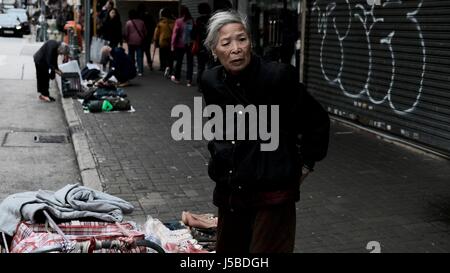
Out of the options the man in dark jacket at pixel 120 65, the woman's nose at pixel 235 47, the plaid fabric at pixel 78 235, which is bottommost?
the plaid fabric at pixel 78 235

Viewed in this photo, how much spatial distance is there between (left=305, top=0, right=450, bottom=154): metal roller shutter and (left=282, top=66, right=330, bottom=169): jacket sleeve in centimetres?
495

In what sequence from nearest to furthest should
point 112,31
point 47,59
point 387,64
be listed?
point 387,64 < point 47,59 < point 112,31

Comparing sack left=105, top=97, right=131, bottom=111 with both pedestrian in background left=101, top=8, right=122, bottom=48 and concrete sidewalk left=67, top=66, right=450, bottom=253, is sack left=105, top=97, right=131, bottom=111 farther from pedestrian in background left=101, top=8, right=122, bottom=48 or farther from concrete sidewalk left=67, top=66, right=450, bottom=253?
pedestrian in background left=101, top=8, right=122, bottom=48

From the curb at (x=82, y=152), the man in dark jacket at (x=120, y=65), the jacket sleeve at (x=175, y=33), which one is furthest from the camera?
the jacket sleeve at (x=175, y=33)

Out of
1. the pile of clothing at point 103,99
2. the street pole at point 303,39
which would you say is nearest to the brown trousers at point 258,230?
the pile of clothing at point 103,99

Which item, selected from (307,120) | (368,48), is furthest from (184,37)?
(307,120)

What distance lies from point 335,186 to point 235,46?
3815 millimetres

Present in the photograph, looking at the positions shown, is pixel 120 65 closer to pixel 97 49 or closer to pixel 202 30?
pixel 202 30

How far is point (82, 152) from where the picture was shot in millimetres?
7910

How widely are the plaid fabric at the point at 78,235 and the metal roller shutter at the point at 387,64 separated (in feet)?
16.4

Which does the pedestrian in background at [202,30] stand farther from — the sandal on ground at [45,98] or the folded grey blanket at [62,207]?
the folded grey blanket at [62,207]

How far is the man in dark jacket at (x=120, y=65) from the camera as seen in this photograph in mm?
13422

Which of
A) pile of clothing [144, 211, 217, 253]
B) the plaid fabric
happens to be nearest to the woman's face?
the plaid fabric

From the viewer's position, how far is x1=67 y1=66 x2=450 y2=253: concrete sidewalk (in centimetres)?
505
